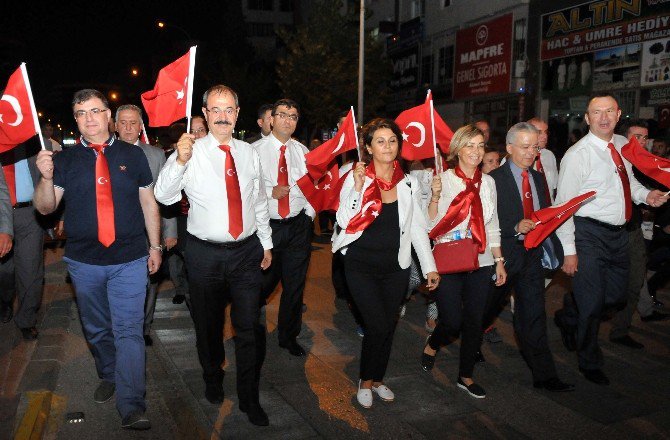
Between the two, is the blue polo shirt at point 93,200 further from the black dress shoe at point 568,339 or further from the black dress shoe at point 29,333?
the black dress shoe at point 568,339

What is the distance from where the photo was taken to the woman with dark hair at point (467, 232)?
196 inches

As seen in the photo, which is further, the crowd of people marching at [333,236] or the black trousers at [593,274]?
the black trousers at [593,274]

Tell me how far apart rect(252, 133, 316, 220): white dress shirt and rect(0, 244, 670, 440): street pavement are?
137 centimetres

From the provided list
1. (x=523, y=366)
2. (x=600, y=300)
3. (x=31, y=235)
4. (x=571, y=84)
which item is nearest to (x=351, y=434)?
(x=523, y=366)

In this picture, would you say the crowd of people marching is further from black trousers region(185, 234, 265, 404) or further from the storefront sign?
the storefront sign

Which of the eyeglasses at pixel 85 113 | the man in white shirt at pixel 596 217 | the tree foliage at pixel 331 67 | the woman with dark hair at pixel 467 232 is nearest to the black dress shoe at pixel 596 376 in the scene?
the man in white shirt at pixel 596 217

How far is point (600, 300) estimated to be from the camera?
538 cm

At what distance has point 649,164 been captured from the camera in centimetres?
559

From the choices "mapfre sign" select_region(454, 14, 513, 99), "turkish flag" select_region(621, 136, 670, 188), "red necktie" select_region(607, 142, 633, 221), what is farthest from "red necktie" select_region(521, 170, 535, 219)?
"mapfre sign" select_region(454, 14, 513, 99)

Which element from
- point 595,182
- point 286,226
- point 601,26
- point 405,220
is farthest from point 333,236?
point 601,26

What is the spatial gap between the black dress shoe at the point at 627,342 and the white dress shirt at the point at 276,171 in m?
3.32

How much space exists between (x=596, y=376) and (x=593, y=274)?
857mm

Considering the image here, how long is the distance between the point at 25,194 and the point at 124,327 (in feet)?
8.38

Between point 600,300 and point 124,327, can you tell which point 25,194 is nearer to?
point 124,327
